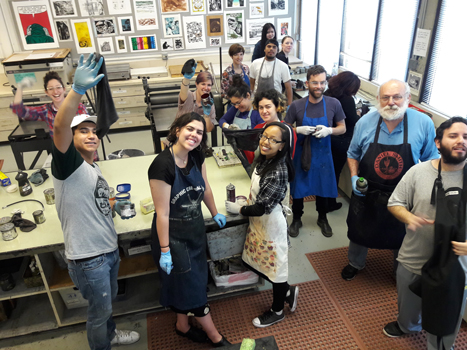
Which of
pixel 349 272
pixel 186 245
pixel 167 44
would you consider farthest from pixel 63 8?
pixel 349 272

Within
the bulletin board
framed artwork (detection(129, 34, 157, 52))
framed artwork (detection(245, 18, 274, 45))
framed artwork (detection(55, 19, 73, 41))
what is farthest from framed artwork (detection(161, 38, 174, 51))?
framed artwork (detection(55, 19, 73, 41))

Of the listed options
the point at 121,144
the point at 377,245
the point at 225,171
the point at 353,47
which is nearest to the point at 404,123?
the point at 377,245

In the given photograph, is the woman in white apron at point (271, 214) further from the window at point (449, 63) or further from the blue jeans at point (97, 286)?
the window at point (449, 63)

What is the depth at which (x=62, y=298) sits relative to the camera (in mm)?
2527

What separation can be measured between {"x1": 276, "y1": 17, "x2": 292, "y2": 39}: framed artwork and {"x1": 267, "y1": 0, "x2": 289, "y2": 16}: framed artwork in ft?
0.37

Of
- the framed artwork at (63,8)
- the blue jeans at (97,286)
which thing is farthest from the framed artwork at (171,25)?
the blue jeans at (97,286)

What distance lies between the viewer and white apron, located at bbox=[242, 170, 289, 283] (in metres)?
2.18

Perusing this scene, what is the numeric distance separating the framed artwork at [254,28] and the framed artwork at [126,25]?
2.04 meters

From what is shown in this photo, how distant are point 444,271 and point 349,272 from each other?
1128mm

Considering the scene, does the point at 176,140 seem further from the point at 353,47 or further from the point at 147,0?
the point at 147,0

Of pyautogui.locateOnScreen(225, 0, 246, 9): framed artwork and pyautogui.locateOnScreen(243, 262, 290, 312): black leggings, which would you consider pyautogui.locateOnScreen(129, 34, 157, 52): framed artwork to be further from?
pyautogui.locateOnScreen(243, 262, 290, 312): black leggings

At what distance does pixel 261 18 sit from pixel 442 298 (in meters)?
5.69

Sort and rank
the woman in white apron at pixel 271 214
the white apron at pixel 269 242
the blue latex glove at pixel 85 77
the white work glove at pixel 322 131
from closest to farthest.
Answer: the blue latex glove at pixel 85 77
the woman in white apron at pixel 271 214
the white apron at pixel 269 242
the white work glove at pixel 322 131

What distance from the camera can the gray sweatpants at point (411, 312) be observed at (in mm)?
1993
